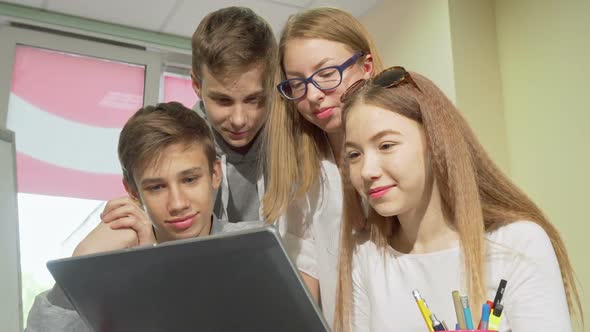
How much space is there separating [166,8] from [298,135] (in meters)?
2.02

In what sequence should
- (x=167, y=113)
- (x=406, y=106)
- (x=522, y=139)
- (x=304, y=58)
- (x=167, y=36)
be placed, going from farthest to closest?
(x=167, y=36)
(x=522, y=139)
(x=167, y=113)
(x=304, y=58)
(x=406, y=106)

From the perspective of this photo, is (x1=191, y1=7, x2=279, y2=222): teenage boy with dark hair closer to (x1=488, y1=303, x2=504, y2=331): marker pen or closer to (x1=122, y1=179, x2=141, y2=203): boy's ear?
(x1=122, y1=179, x2=141, y2=203): boy's ear

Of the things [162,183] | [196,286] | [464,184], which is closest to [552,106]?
[464,184]

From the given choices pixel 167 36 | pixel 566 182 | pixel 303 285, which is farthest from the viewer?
pixel 167 36

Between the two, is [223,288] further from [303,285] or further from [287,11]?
[287,11]

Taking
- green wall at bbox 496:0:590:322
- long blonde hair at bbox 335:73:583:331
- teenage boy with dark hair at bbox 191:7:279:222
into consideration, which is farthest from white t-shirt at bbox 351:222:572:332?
green wall at bbox 496:0:590:322

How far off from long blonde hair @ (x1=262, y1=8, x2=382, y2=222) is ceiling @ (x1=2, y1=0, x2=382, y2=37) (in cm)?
184

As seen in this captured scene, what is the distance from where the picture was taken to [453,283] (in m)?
1.00

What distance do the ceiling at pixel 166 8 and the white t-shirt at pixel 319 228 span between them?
6.39ft

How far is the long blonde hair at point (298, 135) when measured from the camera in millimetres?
1309

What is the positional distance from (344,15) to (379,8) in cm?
189

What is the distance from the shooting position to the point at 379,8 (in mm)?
3133

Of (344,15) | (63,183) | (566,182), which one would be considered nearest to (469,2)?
(566,182)

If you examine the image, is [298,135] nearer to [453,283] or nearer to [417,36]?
[453,283]
